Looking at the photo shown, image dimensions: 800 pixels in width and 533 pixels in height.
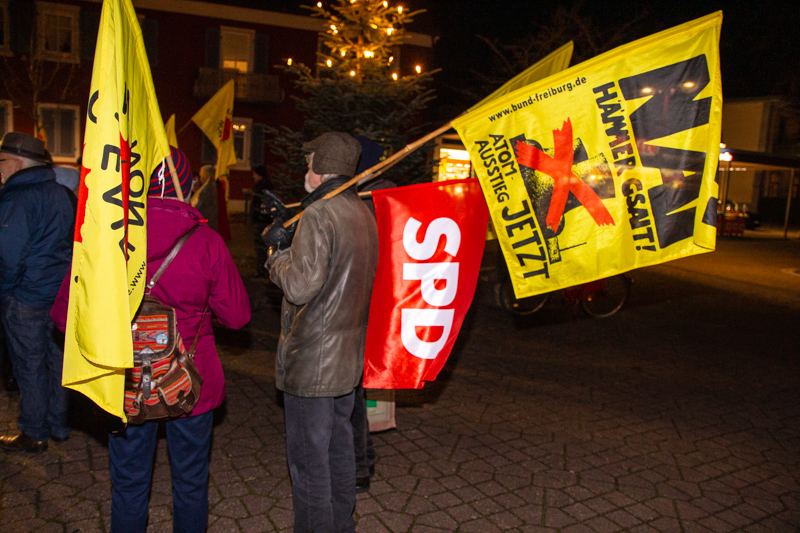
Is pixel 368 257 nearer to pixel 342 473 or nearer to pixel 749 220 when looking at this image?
pixel 342 473

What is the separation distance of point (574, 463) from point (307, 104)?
16.9 ft

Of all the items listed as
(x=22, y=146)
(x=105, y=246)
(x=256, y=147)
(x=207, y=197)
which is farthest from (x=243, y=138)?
(x=105, y=246)

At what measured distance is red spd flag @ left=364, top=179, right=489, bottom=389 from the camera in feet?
11.1

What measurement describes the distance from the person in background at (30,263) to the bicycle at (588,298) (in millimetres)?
5811

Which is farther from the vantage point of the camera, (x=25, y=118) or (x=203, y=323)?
(x=25, y=118)

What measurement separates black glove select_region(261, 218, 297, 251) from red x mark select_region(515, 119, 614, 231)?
1236mm

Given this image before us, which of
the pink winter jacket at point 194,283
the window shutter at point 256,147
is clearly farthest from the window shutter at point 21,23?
the pink winter jacket at point 194,283

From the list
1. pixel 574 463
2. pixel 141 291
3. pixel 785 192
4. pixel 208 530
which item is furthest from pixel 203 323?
pixel 785 192

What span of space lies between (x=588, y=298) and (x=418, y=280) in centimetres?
604

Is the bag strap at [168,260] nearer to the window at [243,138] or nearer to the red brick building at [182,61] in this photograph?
the red brick building at [182,61]

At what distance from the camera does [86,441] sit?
173 inches

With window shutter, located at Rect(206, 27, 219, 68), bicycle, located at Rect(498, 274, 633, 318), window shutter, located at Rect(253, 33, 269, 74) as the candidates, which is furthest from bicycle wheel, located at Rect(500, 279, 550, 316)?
window shutter, located at Rect(206, 27, 219, 68)

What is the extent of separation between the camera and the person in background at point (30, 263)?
12.8 ft

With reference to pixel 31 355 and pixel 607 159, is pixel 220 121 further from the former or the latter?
pixel 607 159
